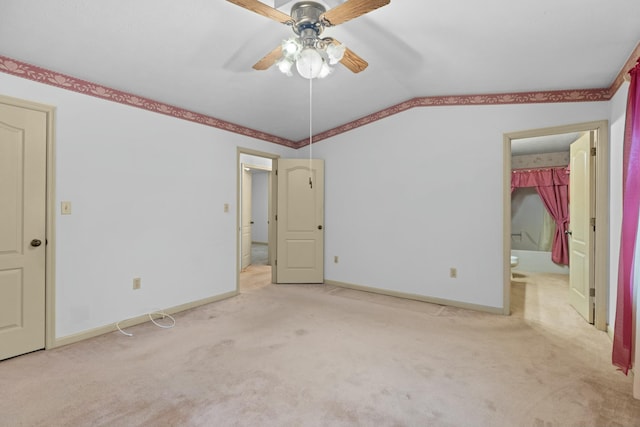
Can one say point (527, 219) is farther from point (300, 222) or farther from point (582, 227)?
point (300, 222)

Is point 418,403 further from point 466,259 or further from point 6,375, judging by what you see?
point 6,375

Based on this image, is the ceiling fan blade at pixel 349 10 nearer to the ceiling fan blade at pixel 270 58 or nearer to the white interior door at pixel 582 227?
the ceiling fan blade at pixel 270 58

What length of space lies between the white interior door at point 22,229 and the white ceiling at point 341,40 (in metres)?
0.52

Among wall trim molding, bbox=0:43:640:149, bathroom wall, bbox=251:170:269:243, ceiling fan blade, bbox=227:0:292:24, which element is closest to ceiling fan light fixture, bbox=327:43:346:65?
ceiling fan blade, bbox=227:0:292:24

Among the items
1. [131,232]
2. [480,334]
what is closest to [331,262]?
[480,334]

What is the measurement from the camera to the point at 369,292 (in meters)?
4.20

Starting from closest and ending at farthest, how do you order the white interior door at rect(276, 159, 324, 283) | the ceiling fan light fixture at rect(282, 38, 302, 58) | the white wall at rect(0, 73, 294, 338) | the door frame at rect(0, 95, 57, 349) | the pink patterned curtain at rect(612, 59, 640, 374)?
the ceiling fan light fixture at rect(282, 38, 302, 58) → the pink patterned curtain at rect(612, 59, 640, 374) → the door frame at rect(0, 95, 57, 349) → the white wall at rect(0, 73, 294, 338) → the white interior door at rect(276, 159, 324, 283)

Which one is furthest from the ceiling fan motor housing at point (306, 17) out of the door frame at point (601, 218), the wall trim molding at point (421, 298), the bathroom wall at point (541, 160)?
the bathroom wall at point (541, 160)

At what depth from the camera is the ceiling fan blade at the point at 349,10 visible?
1.53 meters

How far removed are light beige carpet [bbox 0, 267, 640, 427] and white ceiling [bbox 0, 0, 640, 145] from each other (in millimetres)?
2281

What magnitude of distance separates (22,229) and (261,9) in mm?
2426

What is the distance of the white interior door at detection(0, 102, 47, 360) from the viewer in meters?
2.26

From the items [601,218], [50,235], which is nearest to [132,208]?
[50,235]

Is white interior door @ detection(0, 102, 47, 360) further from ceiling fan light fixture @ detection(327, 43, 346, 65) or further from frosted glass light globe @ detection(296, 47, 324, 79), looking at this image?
ceiling fan light fixture @ detection(327, 43, 346, 65)
